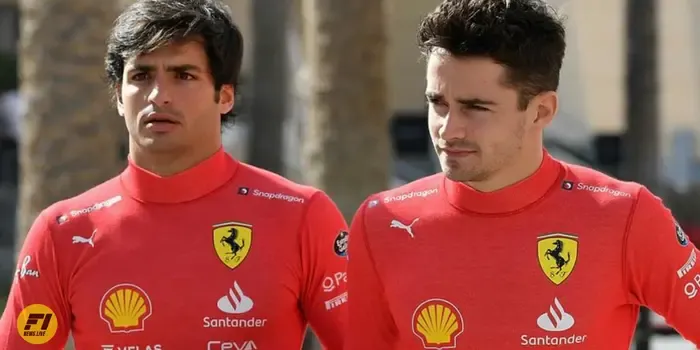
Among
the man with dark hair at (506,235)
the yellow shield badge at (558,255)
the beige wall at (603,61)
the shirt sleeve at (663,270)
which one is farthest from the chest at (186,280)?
the beige wall at (603,61)

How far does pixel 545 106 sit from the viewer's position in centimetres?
279

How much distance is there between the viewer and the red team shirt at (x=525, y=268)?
2740 millimetres

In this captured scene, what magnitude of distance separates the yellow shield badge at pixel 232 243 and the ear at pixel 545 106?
0.78 meters

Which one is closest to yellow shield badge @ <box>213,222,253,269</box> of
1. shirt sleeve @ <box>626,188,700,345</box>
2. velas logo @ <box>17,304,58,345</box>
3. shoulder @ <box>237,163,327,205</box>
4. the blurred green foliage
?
shoulder @ <box>237,163,327,205</box>

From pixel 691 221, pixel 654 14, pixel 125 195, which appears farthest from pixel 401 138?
pixel 125 195

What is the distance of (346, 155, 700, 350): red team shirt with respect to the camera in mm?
2740

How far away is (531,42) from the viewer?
2.73 meters

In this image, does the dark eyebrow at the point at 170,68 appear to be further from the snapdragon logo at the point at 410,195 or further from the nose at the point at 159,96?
the snapdragon logo at the point at 410,195

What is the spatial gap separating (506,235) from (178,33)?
3.07 ft

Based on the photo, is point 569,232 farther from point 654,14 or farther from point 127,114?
point 654,14

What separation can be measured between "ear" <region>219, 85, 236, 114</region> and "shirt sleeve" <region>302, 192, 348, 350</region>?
0.33m

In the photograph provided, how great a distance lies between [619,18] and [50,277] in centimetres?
1558

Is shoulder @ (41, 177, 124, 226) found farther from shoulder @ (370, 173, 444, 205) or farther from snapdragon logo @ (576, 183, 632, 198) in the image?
snapdragon logo @ (576, 183, 632, 198)

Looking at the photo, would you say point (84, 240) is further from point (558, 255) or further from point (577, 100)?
point (577, 100)
